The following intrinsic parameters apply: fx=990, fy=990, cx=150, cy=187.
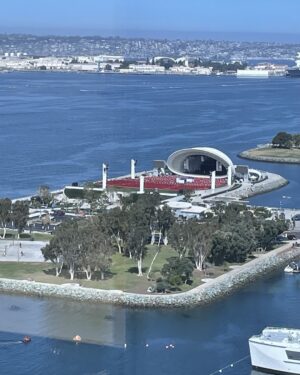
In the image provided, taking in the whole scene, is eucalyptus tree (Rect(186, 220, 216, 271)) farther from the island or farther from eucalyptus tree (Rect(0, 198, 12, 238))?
the island

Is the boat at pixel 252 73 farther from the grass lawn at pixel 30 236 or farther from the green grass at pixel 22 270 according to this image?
the green grass at pixel 22 270

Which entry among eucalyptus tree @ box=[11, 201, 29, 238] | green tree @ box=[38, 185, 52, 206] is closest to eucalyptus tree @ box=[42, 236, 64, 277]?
eucalyptus tree @ box=[11, 201, 29, 238]

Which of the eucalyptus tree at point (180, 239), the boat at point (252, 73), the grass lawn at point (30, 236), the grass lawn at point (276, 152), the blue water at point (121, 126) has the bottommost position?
the boat at point (252, 73)

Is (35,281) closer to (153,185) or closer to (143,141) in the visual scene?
(153,185)

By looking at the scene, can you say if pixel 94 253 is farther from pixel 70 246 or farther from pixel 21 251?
pixel 21 251

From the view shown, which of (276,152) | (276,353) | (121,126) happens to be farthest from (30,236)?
(121,126)

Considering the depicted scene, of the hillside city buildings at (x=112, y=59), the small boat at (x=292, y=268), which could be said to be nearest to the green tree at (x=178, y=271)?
the small boat at (x=292, y=268)
